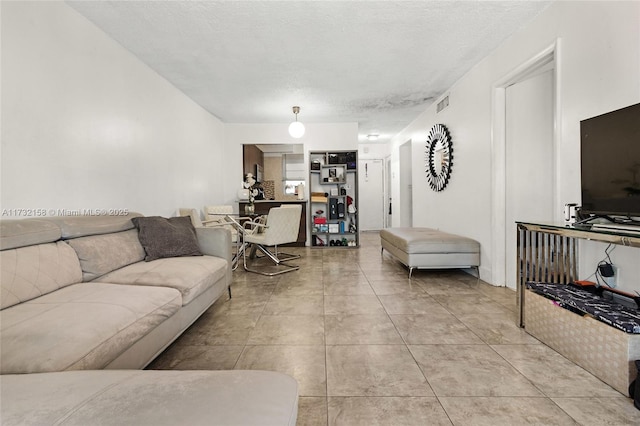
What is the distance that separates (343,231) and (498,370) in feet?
15.2

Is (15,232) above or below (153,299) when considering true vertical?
above

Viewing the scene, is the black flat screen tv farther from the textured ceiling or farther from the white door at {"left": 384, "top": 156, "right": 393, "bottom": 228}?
the white door at {"left": 384, "top": 156, "right": 393, "bottom": 228}

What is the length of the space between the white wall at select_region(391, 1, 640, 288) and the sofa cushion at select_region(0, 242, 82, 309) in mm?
3408

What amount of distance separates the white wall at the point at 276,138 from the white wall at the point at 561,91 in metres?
2.13

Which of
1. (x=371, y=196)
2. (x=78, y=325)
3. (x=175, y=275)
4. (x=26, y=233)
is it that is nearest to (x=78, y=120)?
(x=26, y=233)

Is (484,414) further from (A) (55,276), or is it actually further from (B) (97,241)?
(B) (97,241)

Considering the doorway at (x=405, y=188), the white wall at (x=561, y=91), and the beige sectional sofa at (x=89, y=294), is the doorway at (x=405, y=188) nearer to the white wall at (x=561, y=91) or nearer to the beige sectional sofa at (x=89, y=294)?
the white wall at (x=561, y=91)

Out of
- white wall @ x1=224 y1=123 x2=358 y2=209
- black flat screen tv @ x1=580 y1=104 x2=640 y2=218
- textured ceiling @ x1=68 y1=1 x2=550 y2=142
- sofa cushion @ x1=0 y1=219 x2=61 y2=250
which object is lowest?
sofa cushion @ x1=0 y1=219 x2=61 y2=250

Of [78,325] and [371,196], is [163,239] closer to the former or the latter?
[78,325]

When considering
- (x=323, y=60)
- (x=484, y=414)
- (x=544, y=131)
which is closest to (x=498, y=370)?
(x=484, y=414)

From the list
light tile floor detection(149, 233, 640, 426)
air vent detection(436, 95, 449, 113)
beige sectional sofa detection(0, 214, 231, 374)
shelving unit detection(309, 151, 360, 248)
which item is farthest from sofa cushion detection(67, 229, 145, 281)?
air vent detection(436, 95, 449, 113)

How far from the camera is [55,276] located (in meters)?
1.69

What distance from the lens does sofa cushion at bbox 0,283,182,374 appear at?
100 centimetres

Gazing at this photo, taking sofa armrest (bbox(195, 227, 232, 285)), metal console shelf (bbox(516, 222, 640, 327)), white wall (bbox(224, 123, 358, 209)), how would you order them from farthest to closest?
white wall (bbox(224, 123, 358, 209)), sofa armrest (bbox(195, 227, 232, 285)), metal console shelf (bbox(516, 222, 640, 327))
